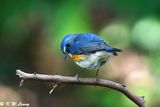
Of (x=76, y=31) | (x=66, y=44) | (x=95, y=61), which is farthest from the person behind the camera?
(x=76, y=31)

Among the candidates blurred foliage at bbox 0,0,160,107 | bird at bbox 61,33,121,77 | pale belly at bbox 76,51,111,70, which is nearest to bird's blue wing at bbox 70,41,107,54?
bird at bbox 61,33,121,77

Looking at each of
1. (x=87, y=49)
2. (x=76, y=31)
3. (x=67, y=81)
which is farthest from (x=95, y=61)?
(x=76, y=31)

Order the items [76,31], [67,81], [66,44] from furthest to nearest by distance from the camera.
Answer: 1. [76,31]
2. [66,44]
3. [67,81]

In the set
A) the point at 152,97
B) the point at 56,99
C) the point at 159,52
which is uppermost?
the point at 159,52

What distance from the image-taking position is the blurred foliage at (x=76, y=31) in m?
4.60

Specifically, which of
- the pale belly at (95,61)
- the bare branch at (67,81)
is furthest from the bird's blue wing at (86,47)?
the bare branch at (67,81)

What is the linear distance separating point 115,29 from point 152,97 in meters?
0.75

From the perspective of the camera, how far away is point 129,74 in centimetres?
593

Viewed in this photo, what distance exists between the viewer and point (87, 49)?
327cm

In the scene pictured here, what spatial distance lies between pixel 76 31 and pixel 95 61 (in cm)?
158

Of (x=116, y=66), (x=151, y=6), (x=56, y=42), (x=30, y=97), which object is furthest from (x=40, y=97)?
(x=151, y=6)

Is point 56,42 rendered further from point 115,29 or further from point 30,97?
point 30,97

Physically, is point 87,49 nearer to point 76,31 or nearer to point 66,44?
point 66,44

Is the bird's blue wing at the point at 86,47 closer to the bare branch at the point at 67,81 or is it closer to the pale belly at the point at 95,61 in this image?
the pale belly at the point at 95,61
